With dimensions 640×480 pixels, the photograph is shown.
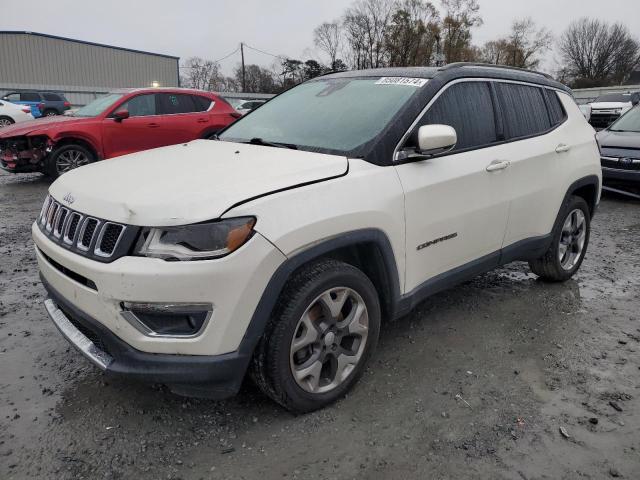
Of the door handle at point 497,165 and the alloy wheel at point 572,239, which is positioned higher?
the door handle at point 497,165

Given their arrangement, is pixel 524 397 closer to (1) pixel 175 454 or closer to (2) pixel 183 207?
(1) pixel 175 454

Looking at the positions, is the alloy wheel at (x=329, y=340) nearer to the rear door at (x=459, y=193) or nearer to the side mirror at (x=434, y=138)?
the rear door at (x=459, y=193)

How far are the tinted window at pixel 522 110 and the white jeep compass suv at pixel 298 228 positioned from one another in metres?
0.02

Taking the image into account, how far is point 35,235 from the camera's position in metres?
2.83

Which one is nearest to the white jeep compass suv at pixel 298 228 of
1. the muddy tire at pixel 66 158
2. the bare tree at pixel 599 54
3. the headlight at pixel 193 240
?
the headlight at pixel 193 240

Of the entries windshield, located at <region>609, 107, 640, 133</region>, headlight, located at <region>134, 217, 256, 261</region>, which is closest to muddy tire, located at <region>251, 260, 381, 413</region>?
headlight, located at <region>134, 217, 256, 261</region>

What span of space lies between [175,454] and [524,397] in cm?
185

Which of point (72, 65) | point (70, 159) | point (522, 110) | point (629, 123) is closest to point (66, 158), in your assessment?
point (70, 159)

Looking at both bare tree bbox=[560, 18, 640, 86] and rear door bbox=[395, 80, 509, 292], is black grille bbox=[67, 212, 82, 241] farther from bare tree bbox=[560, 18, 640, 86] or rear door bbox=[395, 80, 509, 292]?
bare tree bbox=[560, 18, 640, 86]

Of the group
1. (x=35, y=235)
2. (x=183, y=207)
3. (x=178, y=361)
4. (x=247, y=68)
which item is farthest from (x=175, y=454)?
(x=247, y=68)

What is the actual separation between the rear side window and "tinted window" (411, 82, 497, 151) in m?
0.92

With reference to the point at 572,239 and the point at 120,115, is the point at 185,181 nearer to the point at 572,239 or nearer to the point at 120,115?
A: the point at 572,239

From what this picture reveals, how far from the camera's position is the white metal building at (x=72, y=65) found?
40.0 m

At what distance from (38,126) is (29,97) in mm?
18418
